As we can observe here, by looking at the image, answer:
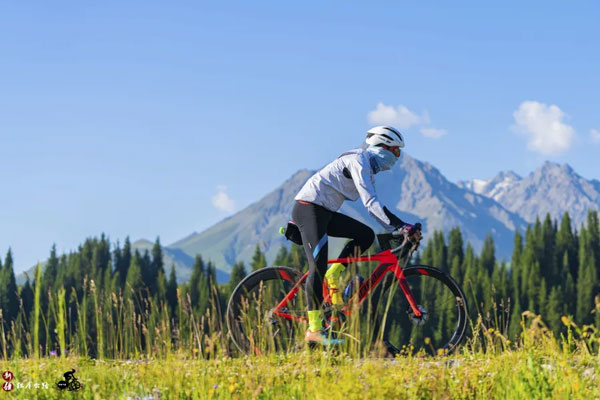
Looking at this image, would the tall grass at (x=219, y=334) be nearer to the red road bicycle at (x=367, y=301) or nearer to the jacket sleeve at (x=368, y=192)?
the red road bicycle at (x=367, y=301)

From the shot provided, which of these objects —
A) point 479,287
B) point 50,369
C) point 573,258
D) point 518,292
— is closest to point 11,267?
point 479,287

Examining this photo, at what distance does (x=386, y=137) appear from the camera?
24.5ft

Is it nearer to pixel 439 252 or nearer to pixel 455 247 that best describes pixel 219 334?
pixel 439 252

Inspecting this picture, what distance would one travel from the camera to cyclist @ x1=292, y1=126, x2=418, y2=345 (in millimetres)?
7168

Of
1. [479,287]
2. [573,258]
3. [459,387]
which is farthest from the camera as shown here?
[573,258]

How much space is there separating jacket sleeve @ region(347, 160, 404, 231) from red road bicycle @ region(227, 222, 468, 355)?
0.27 meters

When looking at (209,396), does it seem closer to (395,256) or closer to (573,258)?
(395,256)

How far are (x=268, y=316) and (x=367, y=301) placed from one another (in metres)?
1.04

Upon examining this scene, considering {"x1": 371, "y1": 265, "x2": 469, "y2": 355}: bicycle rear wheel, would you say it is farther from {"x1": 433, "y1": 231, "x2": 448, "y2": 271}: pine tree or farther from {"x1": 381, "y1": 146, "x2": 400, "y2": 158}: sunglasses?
{"x1": 433, "y1": 231, "x2": 448, "y2": 271}: pine tree

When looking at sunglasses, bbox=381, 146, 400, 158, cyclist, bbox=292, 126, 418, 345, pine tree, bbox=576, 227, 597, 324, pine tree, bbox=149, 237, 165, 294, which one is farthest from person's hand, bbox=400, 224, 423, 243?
pine tree, bbox=149, 237, 165, 294

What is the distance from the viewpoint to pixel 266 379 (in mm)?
6074

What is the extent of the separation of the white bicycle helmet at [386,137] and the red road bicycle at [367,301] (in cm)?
89

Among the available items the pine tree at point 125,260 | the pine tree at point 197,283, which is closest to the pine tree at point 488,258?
the pine tree at point 197,283

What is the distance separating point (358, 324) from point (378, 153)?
6.16 ft
